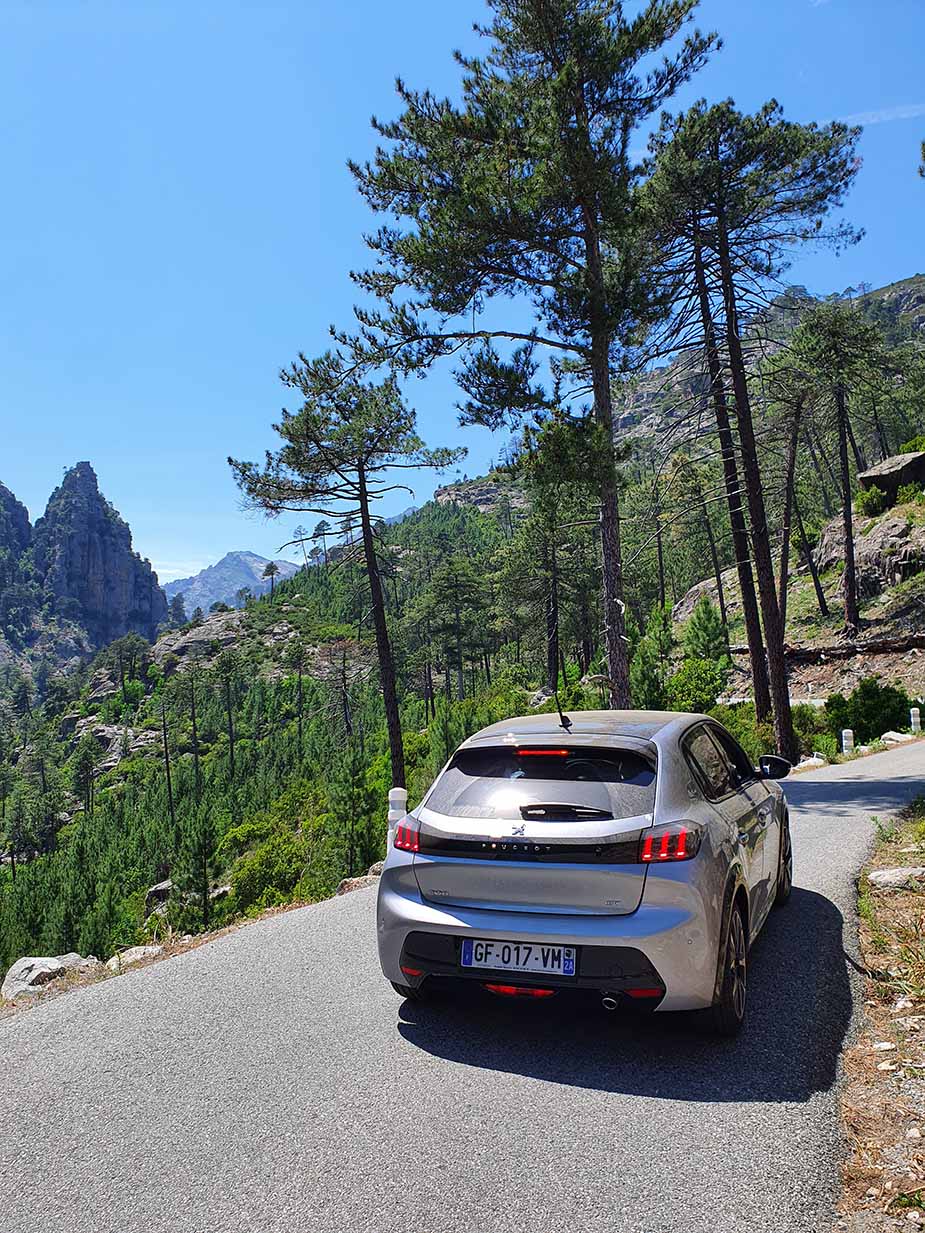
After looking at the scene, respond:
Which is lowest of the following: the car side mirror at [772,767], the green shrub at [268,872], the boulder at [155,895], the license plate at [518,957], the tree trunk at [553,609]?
the boulder at [155,895]

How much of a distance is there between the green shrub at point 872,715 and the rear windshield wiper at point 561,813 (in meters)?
19.1

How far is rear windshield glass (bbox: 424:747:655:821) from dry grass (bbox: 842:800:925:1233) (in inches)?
55.6

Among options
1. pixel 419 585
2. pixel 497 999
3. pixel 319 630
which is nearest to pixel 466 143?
pixel 497 999

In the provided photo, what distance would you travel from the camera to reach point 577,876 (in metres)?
3.63

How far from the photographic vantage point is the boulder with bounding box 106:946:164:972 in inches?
242

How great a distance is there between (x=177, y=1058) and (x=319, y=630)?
135791 millimetres

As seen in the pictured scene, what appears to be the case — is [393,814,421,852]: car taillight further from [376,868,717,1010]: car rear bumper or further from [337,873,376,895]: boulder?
[337,873,376,895]: boulder

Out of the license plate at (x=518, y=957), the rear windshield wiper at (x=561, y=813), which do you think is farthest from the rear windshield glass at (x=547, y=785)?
the license plate at (x=518, y=957)

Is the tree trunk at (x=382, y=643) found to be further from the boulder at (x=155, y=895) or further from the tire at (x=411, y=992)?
the boulder at (x=155, y=895)

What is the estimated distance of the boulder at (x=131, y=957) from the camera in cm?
616

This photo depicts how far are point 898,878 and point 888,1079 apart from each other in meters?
3.43

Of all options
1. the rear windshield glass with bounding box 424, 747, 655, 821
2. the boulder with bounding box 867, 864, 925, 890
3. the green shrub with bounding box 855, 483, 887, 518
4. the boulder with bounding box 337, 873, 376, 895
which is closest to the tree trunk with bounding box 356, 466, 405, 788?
the boulder with bounding box 337, 873, 376, 895

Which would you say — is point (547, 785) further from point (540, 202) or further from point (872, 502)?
point (872, 502)

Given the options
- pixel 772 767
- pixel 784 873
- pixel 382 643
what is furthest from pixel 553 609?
pixel 772 767
